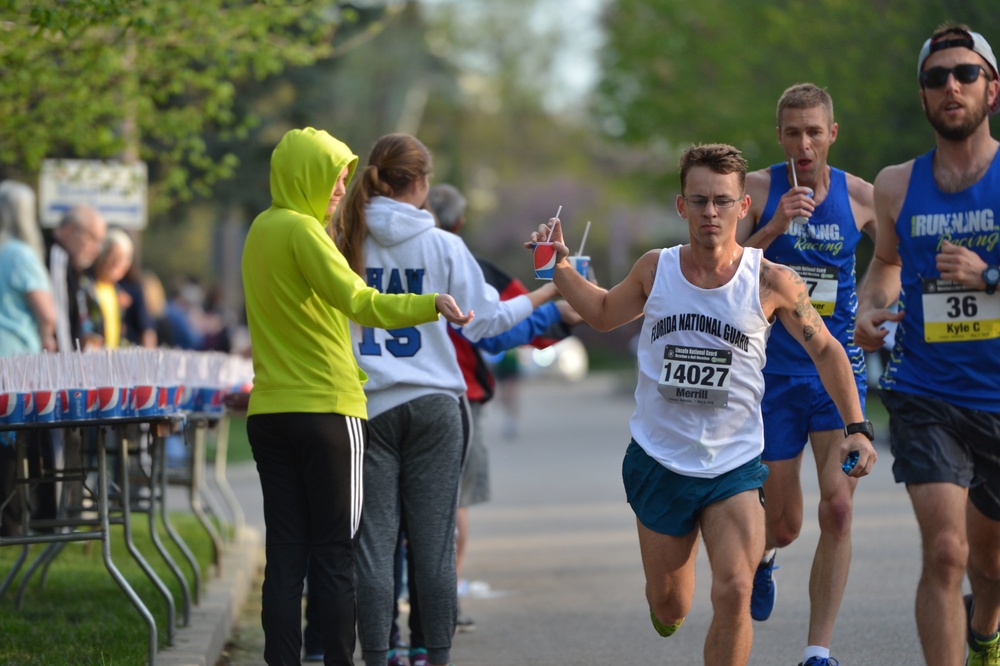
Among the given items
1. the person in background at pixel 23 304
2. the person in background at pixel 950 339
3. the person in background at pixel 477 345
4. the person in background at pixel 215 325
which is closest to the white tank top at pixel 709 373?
the person in background at pixel 950 339

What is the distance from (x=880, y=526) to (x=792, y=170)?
6339 millimetres

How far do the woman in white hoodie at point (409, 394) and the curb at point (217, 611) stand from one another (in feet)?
3.22

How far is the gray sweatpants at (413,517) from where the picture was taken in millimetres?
6582

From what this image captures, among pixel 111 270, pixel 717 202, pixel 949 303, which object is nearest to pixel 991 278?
pixel 949 303

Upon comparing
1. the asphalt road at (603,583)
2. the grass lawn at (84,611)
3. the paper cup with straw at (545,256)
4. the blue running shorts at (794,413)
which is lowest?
the asphalt road at (603,583)

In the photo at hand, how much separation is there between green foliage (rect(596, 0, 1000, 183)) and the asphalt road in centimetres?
586

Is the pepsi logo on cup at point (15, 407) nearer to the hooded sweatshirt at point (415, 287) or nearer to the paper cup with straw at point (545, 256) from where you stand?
the hooded sweatshirt at point (415, 287)

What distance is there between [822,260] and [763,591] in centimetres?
157

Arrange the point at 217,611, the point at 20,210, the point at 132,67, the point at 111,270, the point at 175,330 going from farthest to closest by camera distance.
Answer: the point at 175,330, the point at 111,270, the point at 132,67, the point at 20,210, the point at 217,611

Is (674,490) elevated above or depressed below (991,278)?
below

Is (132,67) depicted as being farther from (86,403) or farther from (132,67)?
(86,403)

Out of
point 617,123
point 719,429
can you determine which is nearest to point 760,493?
point 719,429

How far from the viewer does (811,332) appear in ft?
19.1

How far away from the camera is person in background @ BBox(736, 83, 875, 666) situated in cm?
684
